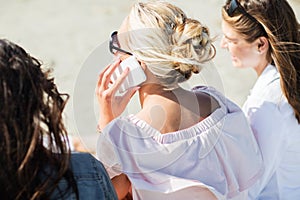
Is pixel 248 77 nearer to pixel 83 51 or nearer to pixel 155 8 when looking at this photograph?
pixel 83 51

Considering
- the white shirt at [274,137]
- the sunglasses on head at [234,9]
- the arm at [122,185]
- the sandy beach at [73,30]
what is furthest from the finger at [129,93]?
the sandy beach at [73,30]

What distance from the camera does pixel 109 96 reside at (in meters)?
1.91

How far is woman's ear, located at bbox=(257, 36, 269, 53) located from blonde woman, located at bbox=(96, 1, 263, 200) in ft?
1.30

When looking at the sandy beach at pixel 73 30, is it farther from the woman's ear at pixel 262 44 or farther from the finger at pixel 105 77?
the finger at pixel 105 77

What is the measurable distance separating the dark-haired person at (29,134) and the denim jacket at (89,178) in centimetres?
5

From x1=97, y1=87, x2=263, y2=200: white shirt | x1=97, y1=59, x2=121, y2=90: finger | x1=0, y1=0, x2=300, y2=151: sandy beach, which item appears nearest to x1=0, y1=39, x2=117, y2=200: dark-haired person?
x1=97, y1=87, x2=263, y2=200: white shirt

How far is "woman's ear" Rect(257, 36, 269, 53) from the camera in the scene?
2301 millimetres

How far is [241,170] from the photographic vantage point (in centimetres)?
196

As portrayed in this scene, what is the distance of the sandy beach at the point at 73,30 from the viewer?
424 cm

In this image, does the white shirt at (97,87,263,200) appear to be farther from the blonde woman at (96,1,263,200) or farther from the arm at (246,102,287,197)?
the arm at (246,102,287,197)

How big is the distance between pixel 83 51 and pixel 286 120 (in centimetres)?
262

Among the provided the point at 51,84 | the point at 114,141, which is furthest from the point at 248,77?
the point at 51,84

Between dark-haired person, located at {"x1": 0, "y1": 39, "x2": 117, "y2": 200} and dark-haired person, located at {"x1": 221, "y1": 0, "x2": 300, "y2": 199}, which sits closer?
dark-haired person, located at {"x1": 0, "y1": 39, "x2": 117, "y2": 200}

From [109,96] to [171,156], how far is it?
271 mm
